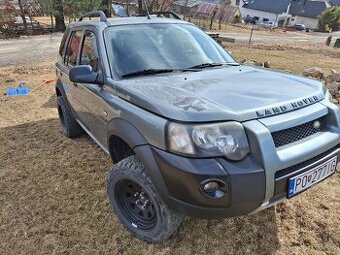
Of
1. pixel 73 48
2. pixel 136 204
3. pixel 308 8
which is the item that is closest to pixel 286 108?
pixel 136 204

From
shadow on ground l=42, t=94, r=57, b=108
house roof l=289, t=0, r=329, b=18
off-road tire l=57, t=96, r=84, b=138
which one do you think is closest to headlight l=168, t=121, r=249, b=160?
off-road tire l=57, t=96, r=84, b=138

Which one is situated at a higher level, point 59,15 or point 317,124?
point 317,124

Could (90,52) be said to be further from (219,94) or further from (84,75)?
(219,94)

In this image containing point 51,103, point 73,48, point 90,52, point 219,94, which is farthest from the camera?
point 51,103

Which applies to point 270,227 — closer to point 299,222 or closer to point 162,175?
point 299,222

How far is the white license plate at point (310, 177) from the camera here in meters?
2.37

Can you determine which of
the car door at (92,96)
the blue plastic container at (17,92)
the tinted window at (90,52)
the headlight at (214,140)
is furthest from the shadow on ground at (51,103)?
the headlight at (214,140)

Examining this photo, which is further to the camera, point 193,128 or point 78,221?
point 78,221

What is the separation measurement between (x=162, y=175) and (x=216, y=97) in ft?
2.30

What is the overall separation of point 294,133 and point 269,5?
73.6 m

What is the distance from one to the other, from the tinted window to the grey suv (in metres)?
0.02

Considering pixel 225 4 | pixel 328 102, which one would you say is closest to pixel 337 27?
pixel 225 4

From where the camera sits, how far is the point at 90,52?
12.1 ft

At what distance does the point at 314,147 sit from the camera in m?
2.45
